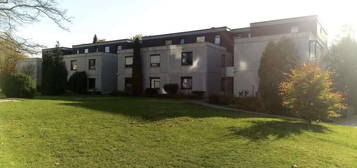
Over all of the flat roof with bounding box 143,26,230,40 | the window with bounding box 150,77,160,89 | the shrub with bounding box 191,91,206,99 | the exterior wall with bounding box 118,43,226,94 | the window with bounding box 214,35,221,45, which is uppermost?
the flat roof with bounding box 143,26,230,40

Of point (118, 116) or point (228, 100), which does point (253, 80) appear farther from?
point (118, 116)

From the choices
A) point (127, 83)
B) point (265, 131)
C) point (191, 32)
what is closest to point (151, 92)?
point (127, 83)

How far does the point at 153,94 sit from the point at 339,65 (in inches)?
717

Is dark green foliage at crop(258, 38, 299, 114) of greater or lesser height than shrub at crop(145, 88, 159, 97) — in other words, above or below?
above

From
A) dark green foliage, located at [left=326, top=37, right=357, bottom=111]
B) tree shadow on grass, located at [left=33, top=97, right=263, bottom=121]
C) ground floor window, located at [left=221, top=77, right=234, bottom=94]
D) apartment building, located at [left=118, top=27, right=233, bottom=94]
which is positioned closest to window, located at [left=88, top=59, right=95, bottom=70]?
apartment building, located at [left=118, top=27, right=233, bottom=94]

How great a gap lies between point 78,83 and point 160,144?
31492 millimetres

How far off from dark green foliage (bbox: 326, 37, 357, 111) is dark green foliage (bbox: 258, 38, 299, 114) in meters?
6.04

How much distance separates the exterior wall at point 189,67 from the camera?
29672mm

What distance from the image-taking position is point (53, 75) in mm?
29781

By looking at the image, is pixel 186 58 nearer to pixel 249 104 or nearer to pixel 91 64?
pixel 249 104

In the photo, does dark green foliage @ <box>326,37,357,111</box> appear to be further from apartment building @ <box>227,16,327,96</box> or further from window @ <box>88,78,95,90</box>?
window @ <box>88,78,95,90</box>

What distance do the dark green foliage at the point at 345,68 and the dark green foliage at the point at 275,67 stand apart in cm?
604

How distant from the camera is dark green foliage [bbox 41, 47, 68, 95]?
29.8 metres

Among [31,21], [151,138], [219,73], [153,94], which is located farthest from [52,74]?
[151,138]
